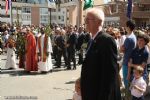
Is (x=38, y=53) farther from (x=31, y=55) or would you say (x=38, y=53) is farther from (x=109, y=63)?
(x=109, y=63)

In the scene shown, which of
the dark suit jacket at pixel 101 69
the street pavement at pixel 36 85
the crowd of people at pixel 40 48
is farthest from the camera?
the crowd of people at pixel 40 48

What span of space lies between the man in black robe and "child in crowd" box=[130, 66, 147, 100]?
258cm

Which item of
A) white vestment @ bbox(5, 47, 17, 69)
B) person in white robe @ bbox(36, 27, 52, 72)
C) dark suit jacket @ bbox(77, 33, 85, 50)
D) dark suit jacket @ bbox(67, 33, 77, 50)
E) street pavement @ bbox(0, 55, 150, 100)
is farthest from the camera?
dark suit jacket @ bbox(77, 33, 85, 50)

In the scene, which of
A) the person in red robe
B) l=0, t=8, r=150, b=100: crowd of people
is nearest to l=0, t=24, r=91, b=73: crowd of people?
the person in red robe

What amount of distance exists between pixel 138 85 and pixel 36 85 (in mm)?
6276

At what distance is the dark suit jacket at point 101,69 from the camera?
16.1 feet

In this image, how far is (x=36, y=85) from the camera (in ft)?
44.1

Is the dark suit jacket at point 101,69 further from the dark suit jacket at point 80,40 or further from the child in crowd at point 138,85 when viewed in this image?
the dark suit jacket at point 80,40

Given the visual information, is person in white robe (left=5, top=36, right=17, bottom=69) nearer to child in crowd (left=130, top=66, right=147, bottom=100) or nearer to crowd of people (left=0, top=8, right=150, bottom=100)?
crowd of people (left=0, top=8, right=150, bottom=100)

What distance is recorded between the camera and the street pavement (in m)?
11.4

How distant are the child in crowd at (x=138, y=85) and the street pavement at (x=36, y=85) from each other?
9.27 ft

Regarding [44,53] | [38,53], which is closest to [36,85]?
[44,53]

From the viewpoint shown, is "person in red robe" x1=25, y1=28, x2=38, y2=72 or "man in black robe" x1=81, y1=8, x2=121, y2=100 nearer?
"man in black robe" x1=81, y1=8, x2=121, y2=100

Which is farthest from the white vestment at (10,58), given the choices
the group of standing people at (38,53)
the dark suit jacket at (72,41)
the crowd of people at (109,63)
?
the crowd of people at (109,63)
